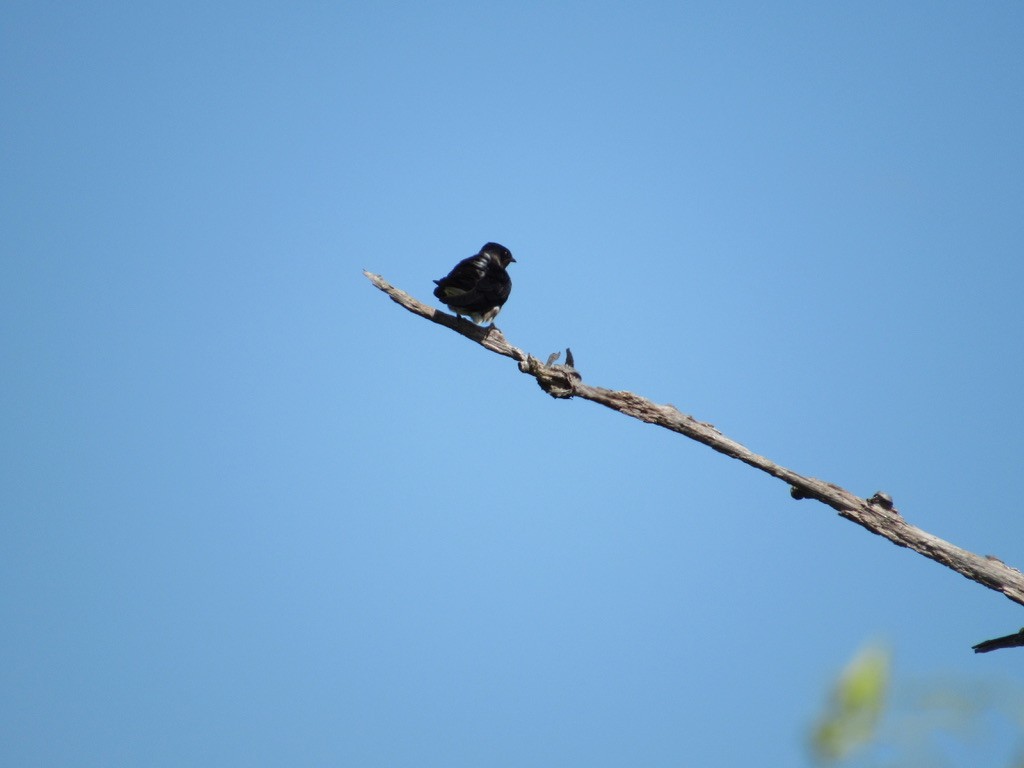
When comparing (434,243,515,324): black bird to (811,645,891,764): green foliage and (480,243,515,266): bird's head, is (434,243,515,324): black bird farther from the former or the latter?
(811,645,891,764): green foliage

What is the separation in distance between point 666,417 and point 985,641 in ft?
10.6

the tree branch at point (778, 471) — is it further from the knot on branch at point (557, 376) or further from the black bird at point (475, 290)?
the black bird at point (475, 290)

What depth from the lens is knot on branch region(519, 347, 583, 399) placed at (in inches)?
342

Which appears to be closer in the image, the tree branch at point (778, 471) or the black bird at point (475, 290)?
the tree branch at point (778, 471)

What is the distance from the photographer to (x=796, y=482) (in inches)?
303

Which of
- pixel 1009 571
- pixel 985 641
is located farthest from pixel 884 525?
pixel 985 641

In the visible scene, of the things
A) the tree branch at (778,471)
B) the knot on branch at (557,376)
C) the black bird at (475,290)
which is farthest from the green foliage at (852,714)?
the black bird at (475,290)

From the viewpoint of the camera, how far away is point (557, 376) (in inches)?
344

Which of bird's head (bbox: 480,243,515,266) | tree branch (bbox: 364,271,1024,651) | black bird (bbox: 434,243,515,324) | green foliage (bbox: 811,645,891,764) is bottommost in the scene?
green foliage (bbox: 811,645,891,764)

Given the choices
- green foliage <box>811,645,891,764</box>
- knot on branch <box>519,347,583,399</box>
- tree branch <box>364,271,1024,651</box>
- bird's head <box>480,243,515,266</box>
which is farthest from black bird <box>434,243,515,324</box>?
green foliage <box>811,645,891,764</box>

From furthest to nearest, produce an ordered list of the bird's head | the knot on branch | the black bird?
1. the bird's head
2. the black bird
3. the knot on branch

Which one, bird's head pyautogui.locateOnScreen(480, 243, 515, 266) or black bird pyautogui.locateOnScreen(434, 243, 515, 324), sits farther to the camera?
bird's head pyautogui.locateOnScreen(480, 243, 515, 266)

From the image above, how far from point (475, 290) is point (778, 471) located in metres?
4.38

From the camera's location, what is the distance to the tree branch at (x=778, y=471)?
682 cm
